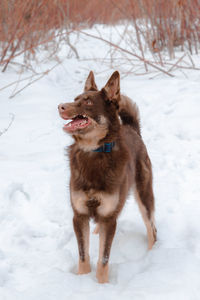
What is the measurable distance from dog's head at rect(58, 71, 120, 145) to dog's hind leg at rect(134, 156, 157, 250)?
68 cm

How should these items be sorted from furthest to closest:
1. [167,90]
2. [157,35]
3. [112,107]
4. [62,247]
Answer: [157,35], [167,90], [62,247], [112,107]

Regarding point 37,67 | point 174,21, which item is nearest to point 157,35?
point 174,21

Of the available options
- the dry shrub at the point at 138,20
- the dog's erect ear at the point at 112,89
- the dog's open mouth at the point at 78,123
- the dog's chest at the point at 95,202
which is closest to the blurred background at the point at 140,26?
the dry shrub at the point at 138,20

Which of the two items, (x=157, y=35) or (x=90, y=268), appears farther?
(x=157, y=35)

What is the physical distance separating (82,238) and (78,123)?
890 millimetres

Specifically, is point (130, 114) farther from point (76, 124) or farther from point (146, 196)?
point (76, 124)

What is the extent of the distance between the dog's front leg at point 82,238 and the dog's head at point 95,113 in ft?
2.05

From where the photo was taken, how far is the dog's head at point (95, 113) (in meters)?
2.25

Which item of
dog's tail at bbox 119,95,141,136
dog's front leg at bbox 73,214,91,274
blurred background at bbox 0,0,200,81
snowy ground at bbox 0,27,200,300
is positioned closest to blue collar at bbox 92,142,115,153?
dog's front leg at bbox 73,214,91,274

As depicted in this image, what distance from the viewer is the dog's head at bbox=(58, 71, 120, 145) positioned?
2249mm

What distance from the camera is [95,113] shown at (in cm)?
235

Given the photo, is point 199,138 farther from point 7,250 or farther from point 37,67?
point 37,67

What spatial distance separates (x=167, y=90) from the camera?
247 inches

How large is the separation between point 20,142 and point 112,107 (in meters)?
2.77
